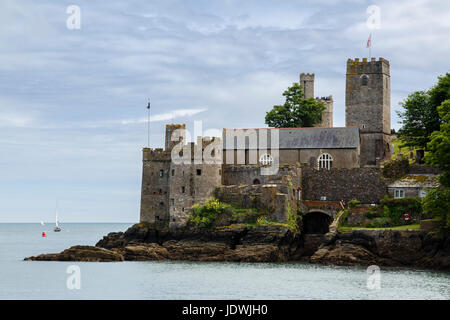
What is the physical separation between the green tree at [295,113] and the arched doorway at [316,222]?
1842cm

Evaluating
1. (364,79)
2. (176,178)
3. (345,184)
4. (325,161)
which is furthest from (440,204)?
(364,79)

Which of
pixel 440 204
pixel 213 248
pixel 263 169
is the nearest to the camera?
pixel 440 204

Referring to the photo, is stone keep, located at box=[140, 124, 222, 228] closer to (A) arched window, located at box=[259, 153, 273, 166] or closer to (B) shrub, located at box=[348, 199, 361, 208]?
(A) arched window, located at box=[259, 153, 273, 166]

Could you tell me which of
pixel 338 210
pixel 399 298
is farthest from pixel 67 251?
pixel 399 298

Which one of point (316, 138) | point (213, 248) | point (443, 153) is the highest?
point (316, 138)

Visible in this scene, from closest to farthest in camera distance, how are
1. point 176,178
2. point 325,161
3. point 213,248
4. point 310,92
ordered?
point 213,248
point 176,178
point 325,161
point 310,92

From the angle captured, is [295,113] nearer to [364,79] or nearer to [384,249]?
[364,79]

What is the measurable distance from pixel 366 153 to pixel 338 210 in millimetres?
15112

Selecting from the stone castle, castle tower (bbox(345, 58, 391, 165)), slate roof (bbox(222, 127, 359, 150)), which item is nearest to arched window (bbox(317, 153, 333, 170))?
the stone castle

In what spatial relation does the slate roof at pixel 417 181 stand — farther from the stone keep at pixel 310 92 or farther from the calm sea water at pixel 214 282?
the stone keep at pixel 310 92

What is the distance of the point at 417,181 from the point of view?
60969 mm

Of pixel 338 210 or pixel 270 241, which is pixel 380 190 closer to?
pixel 338 210

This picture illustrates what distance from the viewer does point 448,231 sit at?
2063 inches

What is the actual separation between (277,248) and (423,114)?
22.5 m
